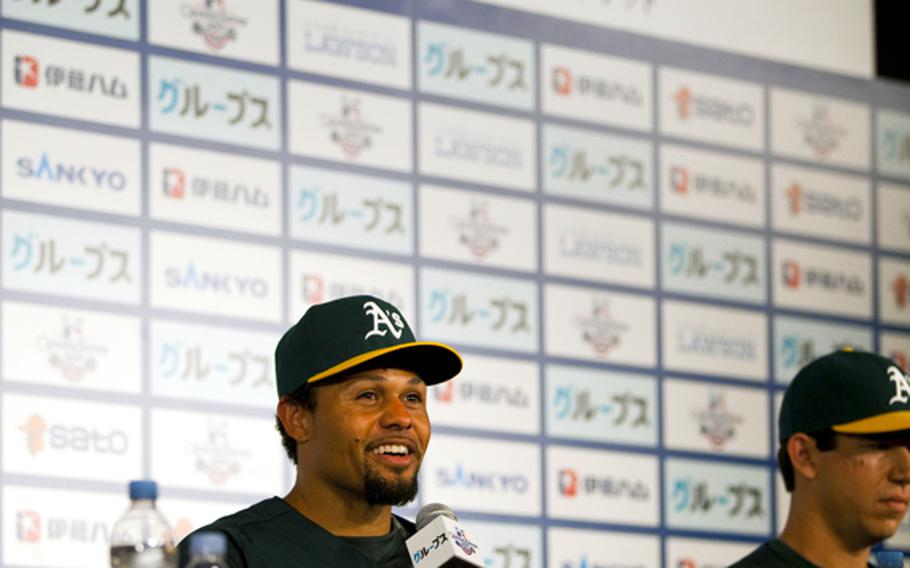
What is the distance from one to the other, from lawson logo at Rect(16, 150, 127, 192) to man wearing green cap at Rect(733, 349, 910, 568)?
2.15 m

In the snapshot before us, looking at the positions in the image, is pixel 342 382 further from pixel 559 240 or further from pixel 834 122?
pixel 834 122

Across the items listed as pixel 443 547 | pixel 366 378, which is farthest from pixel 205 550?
pixel 366 378

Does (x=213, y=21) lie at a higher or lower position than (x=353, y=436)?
higher

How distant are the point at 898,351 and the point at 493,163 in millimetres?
1798

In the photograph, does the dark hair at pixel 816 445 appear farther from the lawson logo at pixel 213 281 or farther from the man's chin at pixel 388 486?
the lawson logo at pixel 213 281

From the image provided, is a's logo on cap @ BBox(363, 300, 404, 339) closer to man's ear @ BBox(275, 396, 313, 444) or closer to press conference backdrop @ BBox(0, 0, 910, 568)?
man's ear @ BBox(275, 396, 313, 444)

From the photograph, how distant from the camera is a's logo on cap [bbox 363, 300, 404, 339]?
3.40 meters

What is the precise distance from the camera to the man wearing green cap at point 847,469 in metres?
3.70

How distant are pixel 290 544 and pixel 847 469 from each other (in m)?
1.17

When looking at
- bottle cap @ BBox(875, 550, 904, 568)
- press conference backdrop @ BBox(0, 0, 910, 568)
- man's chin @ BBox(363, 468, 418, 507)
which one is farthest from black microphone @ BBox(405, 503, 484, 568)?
press conference backdrop @ BBox(0, 0, 910, 568)

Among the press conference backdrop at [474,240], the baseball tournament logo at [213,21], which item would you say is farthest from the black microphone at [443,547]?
the baseball tournament logo at [213,21]

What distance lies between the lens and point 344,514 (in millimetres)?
3410

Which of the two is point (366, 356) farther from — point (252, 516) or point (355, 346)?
point (252, 516)

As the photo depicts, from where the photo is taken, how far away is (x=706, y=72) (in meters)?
6.43
